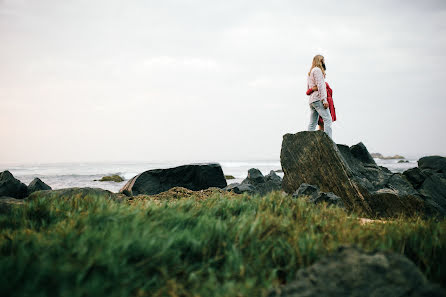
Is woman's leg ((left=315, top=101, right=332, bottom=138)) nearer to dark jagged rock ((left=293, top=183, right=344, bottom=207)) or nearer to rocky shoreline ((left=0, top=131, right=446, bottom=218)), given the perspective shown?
rocky shoreline ((left=0, top=131, right=446, bottom=218))

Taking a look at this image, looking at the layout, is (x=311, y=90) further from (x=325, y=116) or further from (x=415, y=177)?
(x=415, y=177)

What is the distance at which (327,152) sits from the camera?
255 inches

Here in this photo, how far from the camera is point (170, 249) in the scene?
2.35m

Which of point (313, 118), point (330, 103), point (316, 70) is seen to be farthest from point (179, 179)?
point (316, 70)

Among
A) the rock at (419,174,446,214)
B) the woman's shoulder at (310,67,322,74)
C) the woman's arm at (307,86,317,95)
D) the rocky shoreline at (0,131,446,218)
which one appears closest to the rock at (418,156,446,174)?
the rocky shoreline at (0,131,446,218)

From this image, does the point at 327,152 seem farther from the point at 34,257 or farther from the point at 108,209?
the point at 34,257

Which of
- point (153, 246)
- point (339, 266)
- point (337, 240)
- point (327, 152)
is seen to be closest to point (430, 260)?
point (337, 240)

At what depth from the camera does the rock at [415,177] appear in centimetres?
951

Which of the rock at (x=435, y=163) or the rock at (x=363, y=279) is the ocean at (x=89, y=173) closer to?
the rock at (x=435, y=163)

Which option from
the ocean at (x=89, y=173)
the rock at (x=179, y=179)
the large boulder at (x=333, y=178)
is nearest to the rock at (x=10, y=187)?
the rock at (x=179, y=179)

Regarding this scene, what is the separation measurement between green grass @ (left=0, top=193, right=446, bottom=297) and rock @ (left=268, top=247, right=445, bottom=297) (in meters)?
0.21

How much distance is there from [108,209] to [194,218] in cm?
87

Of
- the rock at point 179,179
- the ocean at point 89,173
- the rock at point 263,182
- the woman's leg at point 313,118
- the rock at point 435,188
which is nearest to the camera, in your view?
the woman's leg at point 313,118

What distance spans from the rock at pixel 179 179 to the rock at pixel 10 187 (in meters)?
2.71
